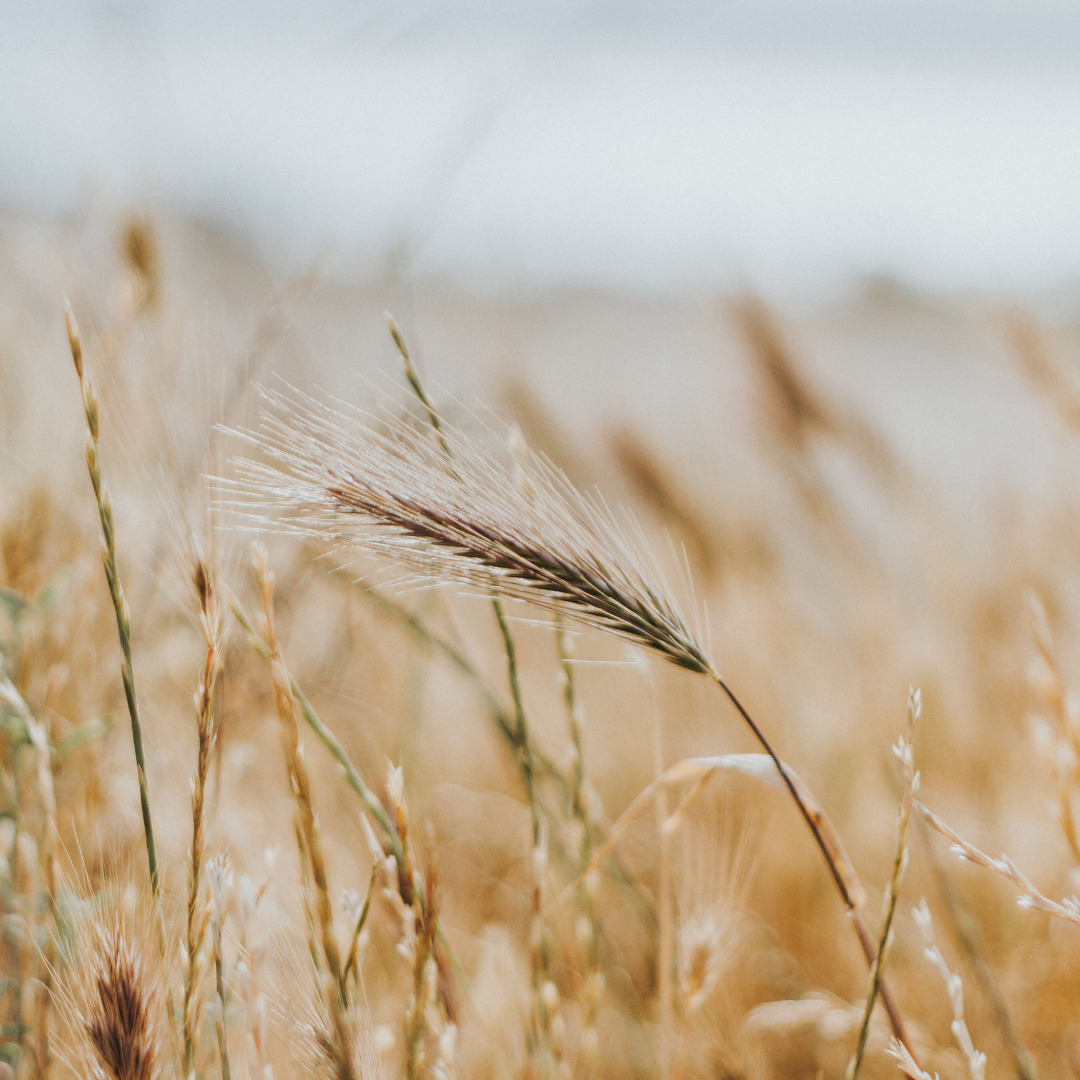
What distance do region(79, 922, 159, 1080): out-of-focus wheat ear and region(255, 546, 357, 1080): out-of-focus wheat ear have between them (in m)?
0.09

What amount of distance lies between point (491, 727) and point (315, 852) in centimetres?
85

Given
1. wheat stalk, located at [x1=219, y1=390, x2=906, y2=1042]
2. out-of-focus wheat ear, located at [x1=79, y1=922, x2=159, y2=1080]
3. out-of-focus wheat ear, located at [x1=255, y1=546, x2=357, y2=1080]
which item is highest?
wheat stalk, located at [x1=219, y1=390, x2=906, y2=1042]

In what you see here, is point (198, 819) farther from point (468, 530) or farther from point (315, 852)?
point (468, 530)

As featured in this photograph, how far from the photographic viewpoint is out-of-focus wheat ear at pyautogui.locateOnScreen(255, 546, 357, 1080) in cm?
31

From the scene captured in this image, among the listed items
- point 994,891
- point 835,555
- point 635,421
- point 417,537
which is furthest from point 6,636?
Answer: point 994,891

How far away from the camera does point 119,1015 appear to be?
0.34m

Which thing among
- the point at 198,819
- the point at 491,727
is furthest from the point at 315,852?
the point at 491,727

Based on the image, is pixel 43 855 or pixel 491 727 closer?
pixel 43 855

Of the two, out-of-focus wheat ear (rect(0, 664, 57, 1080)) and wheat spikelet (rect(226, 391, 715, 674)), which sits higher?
wheat spikelet (rect(226, 391, 715, 674))

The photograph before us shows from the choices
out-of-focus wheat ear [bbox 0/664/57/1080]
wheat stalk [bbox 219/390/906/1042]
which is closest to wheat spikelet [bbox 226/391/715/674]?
wheat stalk [bbox 219/390/906/1042]

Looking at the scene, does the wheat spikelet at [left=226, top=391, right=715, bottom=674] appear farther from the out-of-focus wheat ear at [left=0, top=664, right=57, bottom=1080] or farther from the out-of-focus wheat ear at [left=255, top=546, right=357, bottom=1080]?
the out-of-focus wheat ear at [left=0, top=664, right=57, bottom=1080]

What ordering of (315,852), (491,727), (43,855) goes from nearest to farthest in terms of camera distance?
(315,852), (43,855), (491,727)

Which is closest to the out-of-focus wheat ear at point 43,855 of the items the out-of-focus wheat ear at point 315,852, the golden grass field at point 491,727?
the golden grass field at point 491,727

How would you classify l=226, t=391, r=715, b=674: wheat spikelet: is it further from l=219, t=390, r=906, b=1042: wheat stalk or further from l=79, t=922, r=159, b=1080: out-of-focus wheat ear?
l=79, t=922, r=159, b=1080: out-of-focus wheat ear
